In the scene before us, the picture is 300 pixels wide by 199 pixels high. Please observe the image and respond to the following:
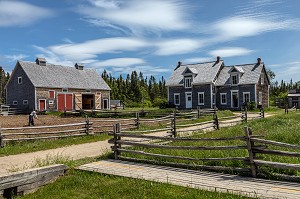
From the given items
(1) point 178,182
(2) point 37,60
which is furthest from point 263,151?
(2) point 37,60

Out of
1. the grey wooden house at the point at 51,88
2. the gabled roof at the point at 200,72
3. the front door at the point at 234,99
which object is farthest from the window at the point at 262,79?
the grey wooden house at the point at 51,88

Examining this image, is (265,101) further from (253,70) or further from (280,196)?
(280,196)

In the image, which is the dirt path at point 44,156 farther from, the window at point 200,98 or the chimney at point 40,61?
the chimney at point 40,61

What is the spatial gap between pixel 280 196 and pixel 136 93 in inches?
3421

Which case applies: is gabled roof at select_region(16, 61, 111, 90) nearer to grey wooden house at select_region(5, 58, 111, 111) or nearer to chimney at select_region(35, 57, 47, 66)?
grey wooden house at select_region(5, 58, 111, 111)

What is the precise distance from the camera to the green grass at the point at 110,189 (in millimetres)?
6974

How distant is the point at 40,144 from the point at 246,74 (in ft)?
118

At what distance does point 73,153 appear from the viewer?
44.2 feet

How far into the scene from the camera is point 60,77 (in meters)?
49.9

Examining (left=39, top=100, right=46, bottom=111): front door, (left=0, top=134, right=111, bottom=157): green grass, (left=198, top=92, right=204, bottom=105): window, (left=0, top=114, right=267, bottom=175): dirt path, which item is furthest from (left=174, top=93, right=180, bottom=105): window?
(left=0, top=114, right=267, bottom=175): dirt path

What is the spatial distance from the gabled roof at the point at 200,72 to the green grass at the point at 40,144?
98.7 feet

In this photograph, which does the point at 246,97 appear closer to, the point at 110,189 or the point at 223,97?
the point at 223,97

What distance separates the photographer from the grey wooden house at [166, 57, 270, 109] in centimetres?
4444

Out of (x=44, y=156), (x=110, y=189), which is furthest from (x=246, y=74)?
(x=110, y=189)
